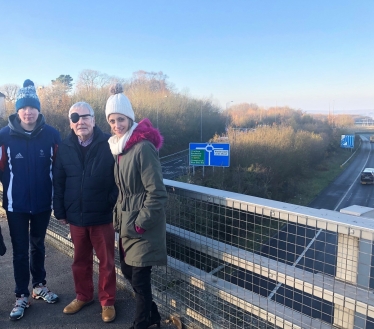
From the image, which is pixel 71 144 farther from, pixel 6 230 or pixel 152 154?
pixel 6 230

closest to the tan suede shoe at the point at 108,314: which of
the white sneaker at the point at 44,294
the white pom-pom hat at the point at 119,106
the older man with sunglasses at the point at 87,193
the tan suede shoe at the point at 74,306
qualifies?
the older man with sunglasses at the point at 87,193

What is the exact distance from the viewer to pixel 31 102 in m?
3.04

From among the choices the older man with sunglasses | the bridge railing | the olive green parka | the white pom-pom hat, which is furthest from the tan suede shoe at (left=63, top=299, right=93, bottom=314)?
the white pom-pom hat

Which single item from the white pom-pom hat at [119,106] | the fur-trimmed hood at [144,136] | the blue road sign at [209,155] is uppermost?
the white pom-pom hat at [119,106]

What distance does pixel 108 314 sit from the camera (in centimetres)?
293

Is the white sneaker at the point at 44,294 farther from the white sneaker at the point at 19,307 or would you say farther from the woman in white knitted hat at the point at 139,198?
the woman in white knitted hat at the point at 139,198

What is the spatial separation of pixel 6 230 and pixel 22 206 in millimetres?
2929

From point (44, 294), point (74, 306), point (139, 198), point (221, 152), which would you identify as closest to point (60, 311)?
point (74, 306)

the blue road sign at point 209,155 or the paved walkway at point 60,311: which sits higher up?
the paved walkway at point 60,311

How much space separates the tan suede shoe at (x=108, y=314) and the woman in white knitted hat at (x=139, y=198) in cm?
45

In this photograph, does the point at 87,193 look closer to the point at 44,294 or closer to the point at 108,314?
the point at 108,314

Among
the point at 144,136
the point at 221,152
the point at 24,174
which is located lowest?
the point at 221,152

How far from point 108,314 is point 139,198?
1206 millimetres

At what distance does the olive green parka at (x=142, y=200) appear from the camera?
2344 mm
